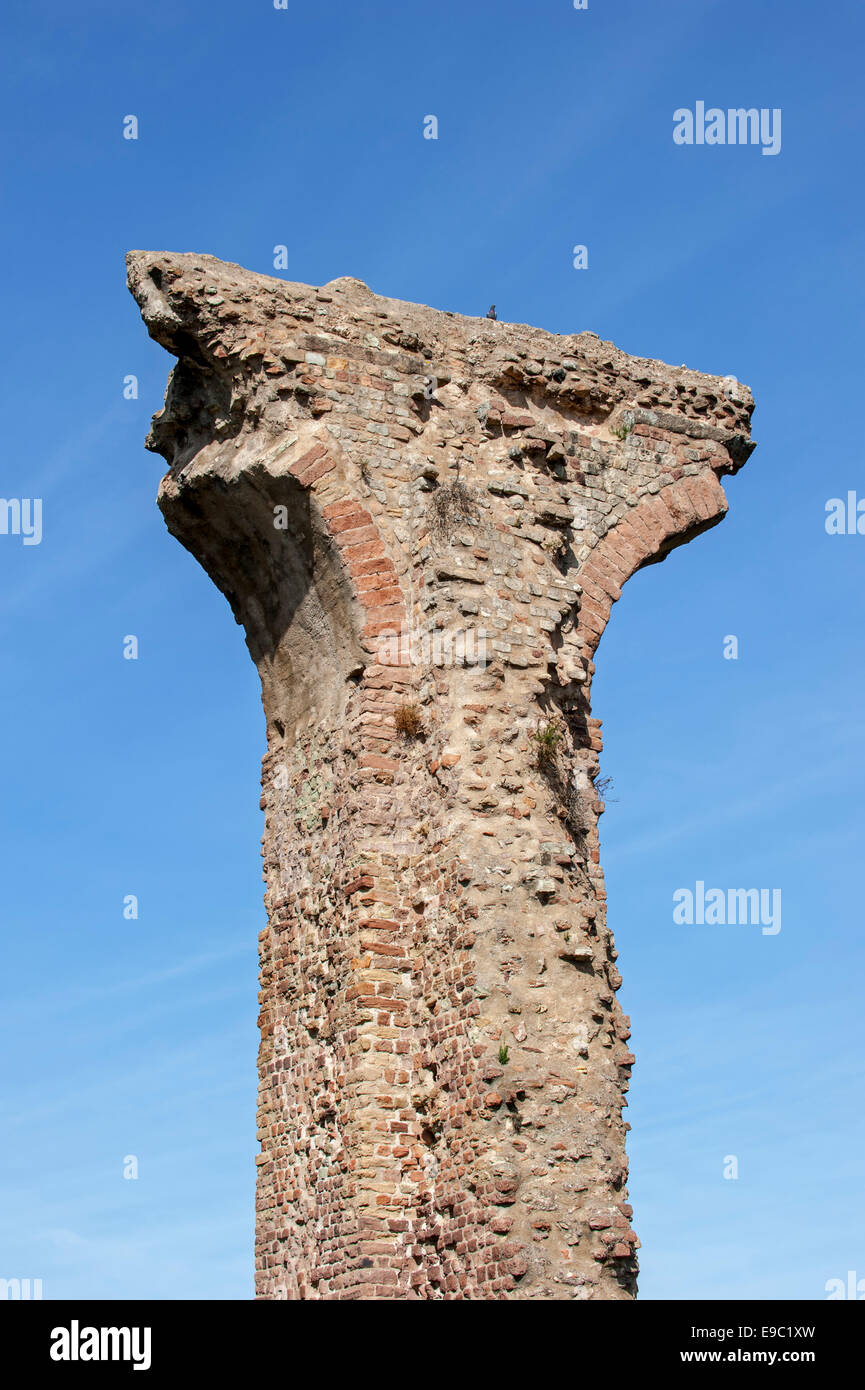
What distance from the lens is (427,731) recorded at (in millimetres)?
10266

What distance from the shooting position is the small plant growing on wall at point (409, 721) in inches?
407

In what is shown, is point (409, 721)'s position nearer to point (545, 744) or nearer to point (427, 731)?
point (427, 731)

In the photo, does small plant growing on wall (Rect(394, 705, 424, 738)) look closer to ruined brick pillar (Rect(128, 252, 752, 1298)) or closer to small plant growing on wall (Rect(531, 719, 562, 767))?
ruined brick pillar (Rect(128, 252, 752, 1298))

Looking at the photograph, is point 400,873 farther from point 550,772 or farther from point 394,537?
point 394,537

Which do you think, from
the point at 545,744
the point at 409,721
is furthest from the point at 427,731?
the point at 545,744

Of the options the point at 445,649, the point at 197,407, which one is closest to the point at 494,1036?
the point at 445,649

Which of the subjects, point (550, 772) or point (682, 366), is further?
point (682, 366)

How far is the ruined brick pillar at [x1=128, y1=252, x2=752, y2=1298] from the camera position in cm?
923

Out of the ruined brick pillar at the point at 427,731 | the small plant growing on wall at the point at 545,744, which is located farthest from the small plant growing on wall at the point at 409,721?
the small plant growing on wall at the point at 545,744

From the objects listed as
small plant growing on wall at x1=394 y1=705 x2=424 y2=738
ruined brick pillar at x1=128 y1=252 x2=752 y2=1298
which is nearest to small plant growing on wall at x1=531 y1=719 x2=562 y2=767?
ruined brick pillar at x1=128 y1=252 x2=752 y2=1298

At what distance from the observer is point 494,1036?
9.22 m

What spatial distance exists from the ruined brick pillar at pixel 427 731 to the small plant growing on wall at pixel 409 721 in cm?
3

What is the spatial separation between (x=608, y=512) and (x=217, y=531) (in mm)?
2853

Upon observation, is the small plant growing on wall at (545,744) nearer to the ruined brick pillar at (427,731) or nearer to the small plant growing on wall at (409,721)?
the ruined brick pillar at (427,731)
